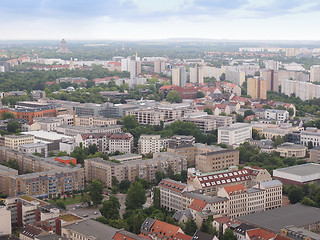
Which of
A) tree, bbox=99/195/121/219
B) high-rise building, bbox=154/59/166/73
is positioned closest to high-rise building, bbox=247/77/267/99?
high-rise building, bbox=154/59/166/73

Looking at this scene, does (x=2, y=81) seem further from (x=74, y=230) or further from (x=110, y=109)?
(x=74, y=230)

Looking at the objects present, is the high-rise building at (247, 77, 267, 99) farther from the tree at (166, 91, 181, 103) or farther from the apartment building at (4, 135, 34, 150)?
the apartment building at (4, 135, 34, 150)

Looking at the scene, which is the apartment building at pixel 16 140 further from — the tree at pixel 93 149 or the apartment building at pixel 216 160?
the apartment building at pixel 216 160

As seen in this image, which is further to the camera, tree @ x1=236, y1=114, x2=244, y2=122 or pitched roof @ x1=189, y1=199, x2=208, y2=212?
tree @ x1=236, y1=114, x2=244, y2=122

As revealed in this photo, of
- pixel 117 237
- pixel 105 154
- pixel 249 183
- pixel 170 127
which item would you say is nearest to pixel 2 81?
pixel 170 127

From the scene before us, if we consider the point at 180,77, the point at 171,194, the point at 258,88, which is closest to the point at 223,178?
the point at 171,194

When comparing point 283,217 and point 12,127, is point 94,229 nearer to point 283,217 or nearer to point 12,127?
point 283,217
